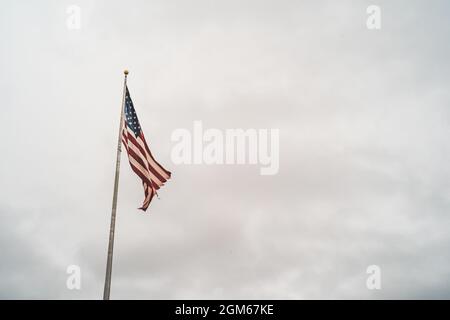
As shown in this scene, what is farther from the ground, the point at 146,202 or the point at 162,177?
the point at 162,177

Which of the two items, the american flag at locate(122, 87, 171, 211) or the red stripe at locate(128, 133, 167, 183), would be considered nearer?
the american flag at locate(122, 87, 171, 211)

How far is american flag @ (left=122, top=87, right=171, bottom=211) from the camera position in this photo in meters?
22.5

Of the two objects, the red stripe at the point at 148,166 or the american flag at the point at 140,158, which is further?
the red stripe at the point at 148,166

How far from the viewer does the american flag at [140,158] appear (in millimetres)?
22469

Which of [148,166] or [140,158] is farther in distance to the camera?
[148,166]

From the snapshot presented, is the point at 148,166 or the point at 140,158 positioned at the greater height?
the point at 140,158

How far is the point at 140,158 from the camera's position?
74.8 ft
